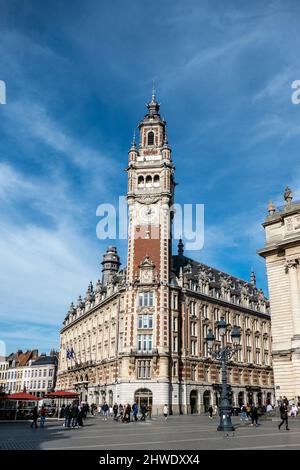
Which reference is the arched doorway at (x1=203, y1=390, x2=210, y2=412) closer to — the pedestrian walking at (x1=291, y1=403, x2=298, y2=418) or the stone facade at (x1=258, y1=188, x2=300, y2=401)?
the stone facade at (x1=258, y1=188, x2=300, y2=401)

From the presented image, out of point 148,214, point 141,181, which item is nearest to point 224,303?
point 148,214

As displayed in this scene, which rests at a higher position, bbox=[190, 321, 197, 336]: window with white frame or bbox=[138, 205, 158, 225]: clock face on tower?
bbox=[138, 205, 158, 225]: clock face on tower

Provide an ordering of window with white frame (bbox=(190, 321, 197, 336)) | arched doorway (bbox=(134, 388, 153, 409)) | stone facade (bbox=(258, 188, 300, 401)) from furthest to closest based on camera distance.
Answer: window with white frame (bbox=(190, 321, 197, 336)) → arched doorway (bbox=(134, 388, 153, 409)) → stone facade (bbox=(258, 188, 300, 401))

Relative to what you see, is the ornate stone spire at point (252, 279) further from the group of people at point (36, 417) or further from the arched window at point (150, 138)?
the group of people at point (36, 417)

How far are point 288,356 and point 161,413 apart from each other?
23.6 m

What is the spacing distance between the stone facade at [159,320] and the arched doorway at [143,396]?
0.13m

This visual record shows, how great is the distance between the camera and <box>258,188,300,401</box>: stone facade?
3809cm

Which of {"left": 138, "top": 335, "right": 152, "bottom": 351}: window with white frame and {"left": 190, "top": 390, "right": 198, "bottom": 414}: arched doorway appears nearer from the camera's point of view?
{"left": 138, "top": 335, "right": 152, "bottom": 351}: window with white frame

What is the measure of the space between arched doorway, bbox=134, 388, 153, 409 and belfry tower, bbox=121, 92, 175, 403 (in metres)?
1.72

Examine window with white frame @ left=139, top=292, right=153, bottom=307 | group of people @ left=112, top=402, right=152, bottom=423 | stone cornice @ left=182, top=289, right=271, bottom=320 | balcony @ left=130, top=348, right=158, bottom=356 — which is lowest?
group of people @ left=112, top=402, right=152, bottom=423

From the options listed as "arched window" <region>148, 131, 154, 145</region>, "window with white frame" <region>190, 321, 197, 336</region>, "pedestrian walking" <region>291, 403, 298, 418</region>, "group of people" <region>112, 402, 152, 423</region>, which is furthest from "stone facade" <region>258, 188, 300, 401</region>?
"arched window" <region>148, 131, 154, 145</region>

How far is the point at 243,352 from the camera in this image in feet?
245
